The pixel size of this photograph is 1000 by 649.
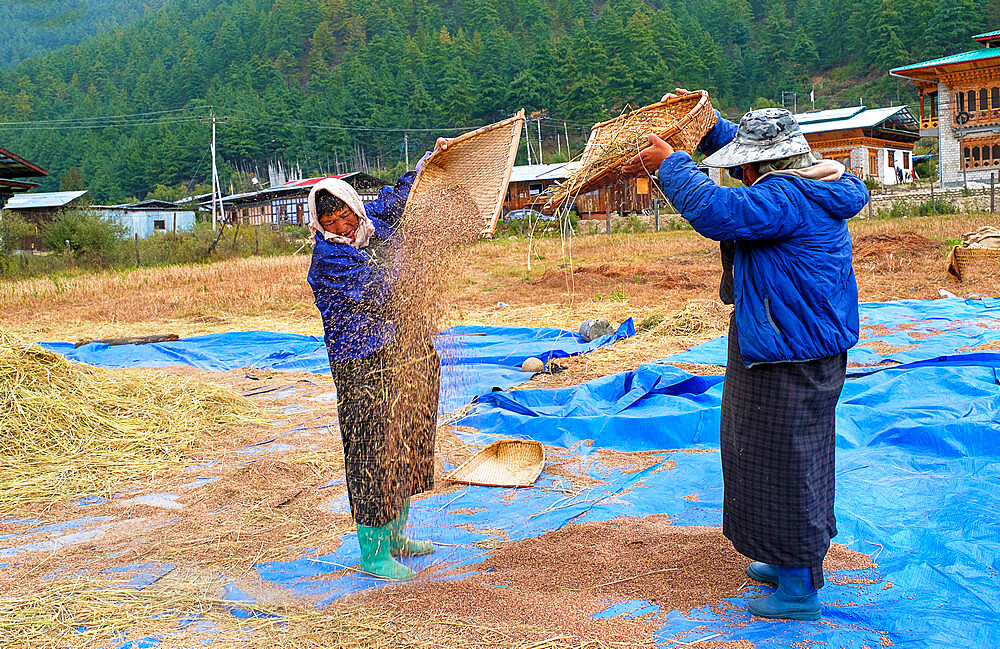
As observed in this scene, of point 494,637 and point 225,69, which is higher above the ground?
point 225,69

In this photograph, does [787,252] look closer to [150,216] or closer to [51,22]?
[150,216]

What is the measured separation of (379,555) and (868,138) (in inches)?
1330

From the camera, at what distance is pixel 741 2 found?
67.8 m

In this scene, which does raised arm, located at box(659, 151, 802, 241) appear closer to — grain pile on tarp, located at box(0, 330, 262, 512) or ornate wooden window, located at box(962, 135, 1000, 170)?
grain pile on tarp, located at box(0, 330, 262, 512)

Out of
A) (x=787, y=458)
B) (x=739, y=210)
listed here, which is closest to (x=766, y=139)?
(x=739, y=210)

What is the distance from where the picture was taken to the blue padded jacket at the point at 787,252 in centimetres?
208

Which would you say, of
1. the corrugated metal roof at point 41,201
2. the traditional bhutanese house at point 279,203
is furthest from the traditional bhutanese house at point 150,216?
the traditional bhutanese house at point 279,203

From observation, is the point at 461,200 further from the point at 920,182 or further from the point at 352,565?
the point at 920,182

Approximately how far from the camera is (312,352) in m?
7.47

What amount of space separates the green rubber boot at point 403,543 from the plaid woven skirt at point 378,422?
69 millimetres

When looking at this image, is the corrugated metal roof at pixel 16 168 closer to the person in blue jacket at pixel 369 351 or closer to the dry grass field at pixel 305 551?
the dry grass field at pixel 305 551

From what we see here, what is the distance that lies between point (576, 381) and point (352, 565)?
2896 millimetres

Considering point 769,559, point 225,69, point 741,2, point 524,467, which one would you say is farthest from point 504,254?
point 225,69

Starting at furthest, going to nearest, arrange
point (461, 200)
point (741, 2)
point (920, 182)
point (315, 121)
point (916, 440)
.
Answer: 1. point (741, 2)
2. point (315, 121)
3. point (920, 182)
4. point (916, 440)
5. point (461, 200)
